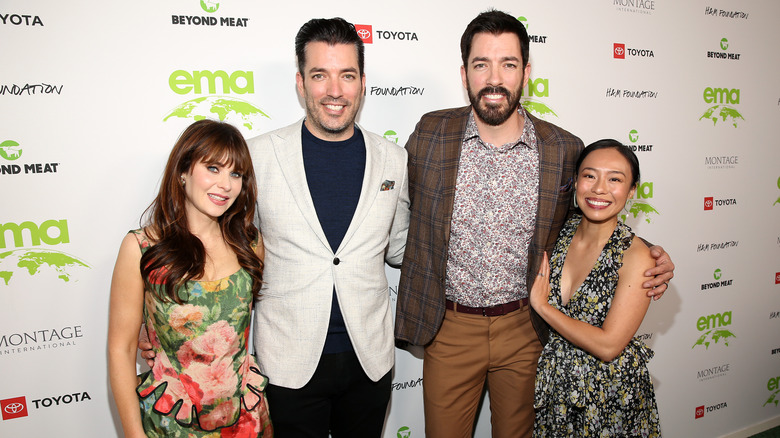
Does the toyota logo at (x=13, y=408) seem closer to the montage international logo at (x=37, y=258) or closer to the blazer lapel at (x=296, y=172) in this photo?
the montage international logo at (x=37, y=258)

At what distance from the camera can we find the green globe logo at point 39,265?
73.5 inches

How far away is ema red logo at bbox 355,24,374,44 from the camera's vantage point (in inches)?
88.2

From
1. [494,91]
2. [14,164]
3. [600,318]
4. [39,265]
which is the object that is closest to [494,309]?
[600,318]

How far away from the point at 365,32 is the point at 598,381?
72.1 inches

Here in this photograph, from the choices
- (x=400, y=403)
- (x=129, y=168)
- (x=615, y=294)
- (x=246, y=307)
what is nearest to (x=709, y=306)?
(x=615, y=294)

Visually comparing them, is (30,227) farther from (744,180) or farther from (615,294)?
(744,180)

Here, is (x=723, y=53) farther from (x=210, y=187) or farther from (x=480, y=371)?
(x=210, y=187)

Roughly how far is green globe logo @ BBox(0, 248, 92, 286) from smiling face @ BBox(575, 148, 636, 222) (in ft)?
6.79

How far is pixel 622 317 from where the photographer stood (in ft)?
5.66

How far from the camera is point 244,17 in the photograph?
81.2 inches

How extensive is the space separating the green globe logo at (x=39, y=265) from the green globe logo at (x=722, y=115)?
144 inches

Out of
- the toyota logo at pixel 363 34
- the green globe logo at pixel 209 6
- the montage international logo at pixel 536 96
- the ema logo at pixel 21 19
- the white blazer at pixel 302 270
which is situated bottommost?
the white blazer at pixel 302 270

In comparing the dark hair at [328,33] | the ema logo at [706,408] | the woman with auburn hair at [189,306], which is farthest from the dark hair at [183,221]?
the ema logo at [706,408]

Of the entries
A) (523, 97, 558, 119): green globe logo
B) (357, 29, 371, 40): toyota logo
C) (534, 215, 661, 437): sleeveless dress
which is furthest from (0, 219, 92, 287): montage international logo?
(523, 97, 558, 119): green globe logo
